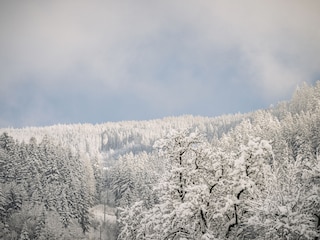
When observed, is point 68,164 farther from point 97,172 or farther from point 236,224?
point 236,224

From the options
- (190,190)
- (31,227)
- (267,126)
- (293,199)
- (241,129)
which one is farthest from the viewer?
(241,129)

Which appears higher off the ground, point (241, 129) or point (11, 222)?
point (241, 129)

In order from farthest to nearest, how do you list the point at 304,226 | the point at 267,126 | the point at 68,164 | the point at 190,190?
the point at 267,126, the point at 68,164, the point at 190,190, the point at 304,226

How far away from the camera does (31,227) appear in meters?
66.4

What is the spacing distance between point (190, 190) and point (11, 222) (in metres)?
60.3

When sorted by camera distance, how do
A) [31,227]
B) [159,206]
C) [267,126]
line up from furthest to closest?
[267,126] → [31,227] → [159,206]

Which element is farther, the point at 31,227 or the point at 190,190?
the point at 31,227

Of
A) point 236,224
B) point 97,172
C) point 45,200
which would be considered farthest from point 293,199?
point 97,172

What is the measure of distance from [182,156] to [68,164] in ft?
268

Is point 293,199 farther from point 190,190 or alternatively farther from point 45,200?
point 45,200

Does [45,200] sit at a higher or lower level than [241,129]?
lower

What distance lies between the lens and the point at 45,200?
7681 centimetres

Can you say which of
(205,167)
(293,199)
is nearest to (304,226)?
(293,199)

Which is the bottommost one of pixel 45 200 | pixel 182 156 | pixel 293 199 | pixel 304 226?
pixel 304 226
